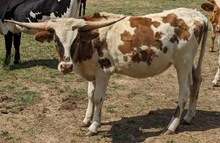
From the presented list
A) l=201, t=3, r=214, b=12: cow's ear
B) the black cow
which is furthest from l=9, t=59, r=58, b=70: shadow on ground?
l=201, t=3, r=214, b=12: cow's ear

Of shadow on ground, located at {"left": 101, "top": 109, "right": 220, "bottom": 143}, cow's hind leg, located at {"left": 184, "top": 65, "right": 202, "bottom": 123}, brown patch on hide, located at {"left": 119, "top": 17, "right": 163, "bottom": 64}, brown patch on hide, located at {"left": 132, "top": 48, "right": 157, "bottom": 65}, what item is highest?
brown patch on hide, located at {"left": 119, "top": 17, "right": 163, "bottom": 64}

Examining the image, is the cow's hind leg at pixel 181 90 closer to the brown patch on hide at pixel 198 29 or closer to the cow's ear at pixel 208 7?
the brown patch on hide at pixel 198 29

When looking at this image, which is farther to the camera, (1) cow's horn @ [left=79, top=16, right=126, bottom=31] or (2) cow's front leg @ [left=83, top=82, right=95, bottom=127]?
(2) cow's front leg @ [left=83, top=82, right=95, bottom=127]

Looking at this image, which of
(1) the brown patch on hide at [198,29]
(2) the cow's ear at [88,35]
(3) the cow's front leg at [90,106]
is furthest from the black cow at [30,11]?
(1) the brown patch on hide at [198,29]

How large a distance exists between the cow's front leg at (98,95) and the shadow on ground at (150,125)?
24 centimetres

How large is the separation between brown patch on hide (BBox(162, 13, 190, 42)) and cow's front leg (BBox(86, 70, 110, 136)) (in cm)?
124

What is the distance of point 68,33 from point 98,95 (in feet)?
3.77

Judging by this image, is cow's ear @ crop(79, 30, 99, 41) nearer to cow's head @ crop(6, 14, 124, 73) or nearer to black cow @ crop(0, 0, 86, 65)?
cow's head @ crop(6, 14, 124, 73)

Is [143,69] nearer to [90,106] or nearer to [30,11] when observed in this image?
[90,106]

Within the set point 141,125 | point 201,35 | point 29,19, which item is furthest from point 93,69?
point 29,19

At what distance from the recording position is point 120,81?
30.0 ft

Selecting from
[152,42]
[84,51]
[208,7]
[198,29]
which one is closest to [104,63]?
[84,51]

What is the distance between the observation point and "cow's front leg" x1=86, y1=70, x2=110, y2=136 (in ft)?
21.2

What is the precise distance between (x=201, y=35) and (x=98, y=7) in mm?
12474
